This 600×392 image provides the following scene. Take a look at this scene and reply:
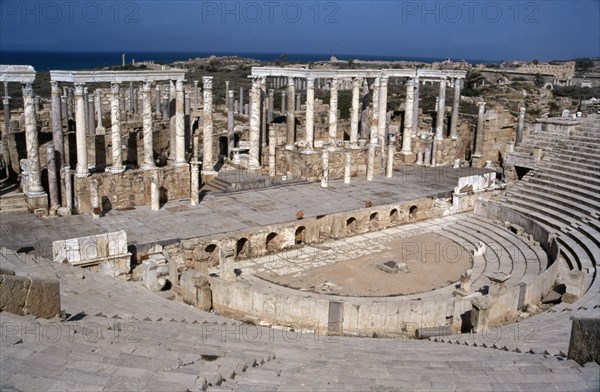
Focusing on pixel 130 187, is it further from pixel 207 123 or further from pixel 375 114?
pixel 375 114

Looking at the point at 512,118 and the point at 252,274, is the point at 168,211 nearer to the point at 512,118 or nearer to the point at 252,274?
the point at 252,274

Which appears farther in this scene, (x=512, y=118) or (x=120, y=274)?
(x=512, y=118)

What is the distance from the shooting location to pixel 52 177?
71.3ft

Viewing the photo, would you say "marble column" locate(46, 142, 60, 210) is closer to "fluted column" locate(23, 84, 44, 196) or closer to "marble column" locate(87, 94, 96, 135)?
"fluted column" locate(23, 84, 44, 196)

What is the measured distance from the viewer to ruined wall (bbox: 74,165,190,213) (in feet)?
73.4

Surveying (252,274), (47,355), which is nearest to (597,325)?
(47,355)

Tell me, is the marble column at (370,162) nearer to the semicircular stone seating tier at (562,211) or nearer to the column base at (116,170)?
the semicircular stone seating tier at (562,211)

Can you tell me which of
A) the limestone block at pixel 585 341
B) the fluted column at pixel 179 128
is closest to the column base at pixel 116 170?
the fluted column at pixel 179 128

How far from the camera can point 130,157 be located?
93.1 feet

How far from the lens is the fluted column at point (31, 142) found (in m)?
21.4

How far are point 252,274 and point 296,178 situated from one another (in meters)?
10.3

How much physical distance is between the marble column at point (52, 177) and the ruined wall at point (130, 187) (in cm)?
69

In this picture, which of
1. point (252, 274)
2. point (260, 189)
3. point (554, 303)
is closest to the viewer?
point (554, 303)

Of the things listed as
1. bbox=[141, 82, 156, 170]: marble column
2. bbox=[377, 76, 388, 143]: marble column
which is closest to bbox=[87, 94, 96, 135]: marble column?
bbox=[141, 82, 156, 170]: marble column
